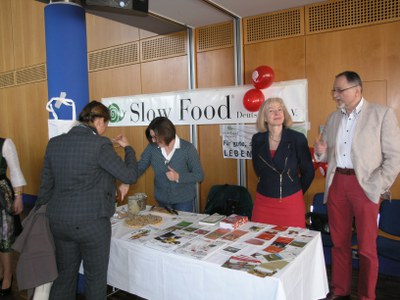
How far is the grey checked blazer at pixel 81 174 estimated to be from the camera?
1677mm

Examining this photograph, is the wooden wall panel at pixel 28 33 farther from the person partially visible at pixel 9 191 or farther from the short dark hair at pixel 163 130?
the short dark hair at pixel 163 130

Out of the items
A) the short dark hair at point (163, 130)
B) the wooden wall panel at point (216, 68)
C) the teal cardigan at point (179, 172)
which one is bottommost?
the teal cardigan at point (179, 172)

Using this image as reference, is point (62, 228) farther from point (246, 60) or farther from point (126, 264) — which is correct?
point (246, 60)

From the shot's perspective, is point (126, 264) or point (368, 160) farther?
point (368, 160)

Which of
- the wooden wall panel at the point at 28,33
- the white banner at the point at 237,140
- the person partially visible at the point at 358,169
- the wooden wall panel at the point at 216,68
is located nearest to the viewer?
the person partially visible at the point at 358,169

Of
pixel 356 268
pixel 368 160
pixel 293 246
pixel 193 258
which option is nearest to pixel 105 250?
pixel 193 258

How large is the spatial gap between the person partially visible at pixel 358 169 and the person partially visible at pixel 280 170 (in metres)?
0.17

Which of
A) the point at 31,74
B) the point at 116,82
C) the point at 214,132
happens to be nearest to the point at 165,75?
the point at 116,82

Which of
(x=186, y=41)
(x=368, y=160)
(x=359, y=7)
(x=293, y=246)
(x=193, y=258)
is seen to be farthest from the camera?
(x=186, y=41)

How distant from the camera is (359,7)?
3.28m

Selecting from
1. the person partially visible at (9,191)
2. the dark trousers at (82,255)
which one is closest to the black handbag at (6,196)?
the person partially visible at (9,191)

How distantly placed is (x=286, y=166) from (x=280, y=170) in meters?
0.05

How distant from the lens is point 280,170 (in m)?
2.36

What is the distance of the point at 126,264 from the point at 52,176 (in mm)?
675
